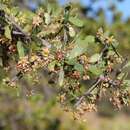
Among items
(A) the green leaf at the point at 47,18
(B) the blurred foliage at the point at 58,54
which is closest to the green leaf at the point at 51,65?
(B) the blurred foliage at the point at 58,54

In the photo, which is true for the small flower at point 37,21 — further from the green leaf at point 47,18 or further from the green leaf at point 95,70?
the green leaf at point 95,70

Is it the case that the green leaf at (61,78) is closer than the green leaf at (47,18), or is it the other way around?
the green leaf at (61,78)

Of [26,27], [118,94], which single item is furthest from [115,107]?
[26,27]

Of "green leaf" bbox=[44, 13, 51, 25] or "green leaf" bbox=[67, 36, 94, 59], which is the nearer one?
"green leaf" bbox=[67, 36, 94, 59]

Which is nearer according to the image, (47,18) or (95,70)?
(95,70)

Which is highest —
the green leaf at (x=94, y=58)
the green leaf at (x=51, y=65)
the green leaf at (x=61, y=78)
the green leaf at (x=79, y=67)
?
the green leaf at (x=94, y=58)

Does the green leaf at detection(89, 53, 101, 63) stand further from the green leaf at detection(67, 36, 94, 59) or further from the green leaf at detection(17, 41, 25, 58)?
the green leaf at detection(17, 41, 25, 58)

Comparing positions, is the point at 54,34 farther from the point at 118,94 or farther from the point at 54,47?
the point at 118,94

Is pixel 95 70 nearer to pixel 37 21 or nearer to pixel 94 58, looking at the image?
pixel 94 58

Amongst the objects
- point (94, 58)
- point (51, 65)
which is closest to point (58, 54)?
point (51, 65)

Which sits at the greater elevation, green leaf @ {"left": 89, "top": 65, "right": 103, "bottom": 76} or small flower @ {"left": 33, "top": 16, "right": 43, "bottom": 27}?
small flower @ {"left": 33, "top": 16, "right": 43, "bottom": 27}

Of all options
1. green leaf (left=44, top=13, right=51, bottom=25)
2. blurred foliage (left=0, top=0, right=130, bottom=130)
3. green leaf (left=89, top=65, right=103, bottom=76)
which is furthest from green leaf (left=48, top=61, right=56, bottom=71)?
green leaf (left=44, top=13, right=51, bottom=25)

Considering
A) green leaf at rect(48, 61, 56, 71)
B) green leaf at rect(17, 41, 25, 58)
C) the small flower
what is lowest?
green leaf at rect(48, 61, 56, 71)

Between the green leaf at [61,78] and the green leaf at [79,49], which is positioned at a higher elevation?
the green leaf at [79,49]
